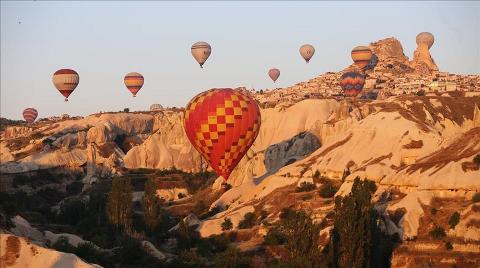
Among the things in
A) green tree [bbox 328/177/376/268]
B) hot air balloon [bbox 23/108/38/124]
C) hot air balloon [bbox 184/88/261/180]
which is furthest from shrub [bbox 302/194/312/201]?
hot air balloon [bbox 23/108/38/124]

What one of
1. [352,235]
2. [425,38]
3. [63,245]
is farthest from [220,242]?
[425,38]

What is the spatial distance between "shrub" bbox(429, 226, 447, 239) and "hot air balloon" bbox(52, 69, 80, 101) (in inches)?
3041

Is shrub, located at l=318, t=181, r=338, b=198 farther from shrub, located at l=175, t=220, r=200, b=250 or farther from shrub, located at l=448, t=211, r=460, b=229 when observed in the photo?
shrub, located at l=448, t=211, r=460, b=229

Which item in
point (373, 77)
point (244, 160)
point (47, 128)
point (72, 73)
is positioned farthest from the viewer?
point (373, 77)

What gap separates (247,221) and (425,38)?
395ft

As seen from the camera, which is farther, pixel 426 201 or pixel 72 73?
pixel 72 73

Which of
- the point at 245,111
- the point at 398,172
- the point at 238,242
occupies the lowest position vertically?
the point at 238,242

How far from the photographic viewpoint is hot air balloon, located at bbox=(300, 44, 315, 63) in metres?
167

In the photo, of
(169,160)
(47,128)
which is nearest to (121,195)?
(169,160)

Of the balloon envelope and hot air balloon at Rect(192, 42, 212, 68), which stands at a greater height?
the balloon envelope

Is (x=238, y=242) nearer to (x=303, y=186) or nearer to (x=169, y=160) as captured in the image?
(x=303, y=186)

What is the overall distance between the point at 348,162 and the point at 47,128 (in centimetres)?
8419

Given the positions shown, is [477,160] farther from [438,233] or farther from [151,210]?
[151,210]

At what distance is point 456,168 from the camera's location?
69938 millimetres
